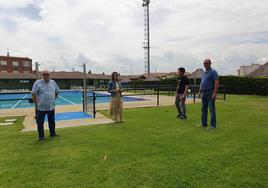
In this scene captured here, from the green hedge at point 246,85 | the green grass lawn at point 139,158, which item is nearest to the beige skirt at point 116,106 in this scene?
the green grass lawn at point 139,158

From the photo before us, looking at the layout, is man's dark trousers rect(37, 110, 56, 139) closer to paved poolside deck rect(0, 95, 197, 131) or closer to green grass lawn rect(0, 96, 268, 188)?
green grass lawn rect(0, 96, 268, 188)

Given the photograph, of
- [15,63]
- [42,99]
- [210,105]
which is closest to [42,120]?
[42,99]

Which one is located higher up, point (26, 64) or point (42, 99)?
point (26, 64)

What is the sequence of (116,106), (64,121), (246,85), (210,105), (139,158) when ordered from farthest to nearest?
(246,85)
(64,121)
(116,106)
(210,105)
(139,158)

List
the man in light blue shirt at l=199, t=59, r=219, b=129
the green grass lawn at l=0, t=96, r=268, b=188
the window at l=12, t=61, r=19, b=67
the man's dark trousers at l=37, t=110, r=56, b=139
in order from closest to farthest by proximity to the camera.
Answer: the green grass lawn at l=0, t=96, r=268, b=188 → the man's dark trousers at l=37, t=110, r=56, b=139 → the man in light blue shirt at l=199, t=59, r=219, b=129 → the window at l=12, t=61, r=19, b=67

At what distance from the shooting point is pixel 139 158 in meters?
4.04

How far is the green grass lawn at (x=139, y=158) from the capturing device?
3174 millimetres

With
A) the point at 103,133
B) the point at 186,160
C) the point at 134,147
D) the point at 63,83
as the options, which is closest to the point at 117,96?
the point at 103,133

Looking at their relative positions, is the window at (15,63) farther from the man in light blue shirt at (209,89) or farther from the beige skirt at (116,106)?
the man in light blue shirt at (209,89)

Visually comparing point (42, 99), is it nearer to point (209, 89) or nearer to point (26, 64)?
point (209, 89)

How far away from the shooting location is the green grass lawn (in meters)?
3.17

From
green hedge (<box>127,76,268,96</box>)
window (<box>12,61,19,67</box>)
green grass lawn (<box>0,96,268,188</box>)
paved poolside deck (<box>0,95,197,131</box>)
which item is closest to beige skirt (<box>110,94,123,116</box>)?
paved poolside deck (<box>0,95,197,131</box>)

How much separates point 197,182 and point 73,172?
1704 millimetres

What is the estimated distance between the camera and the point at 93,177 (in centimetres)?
331
